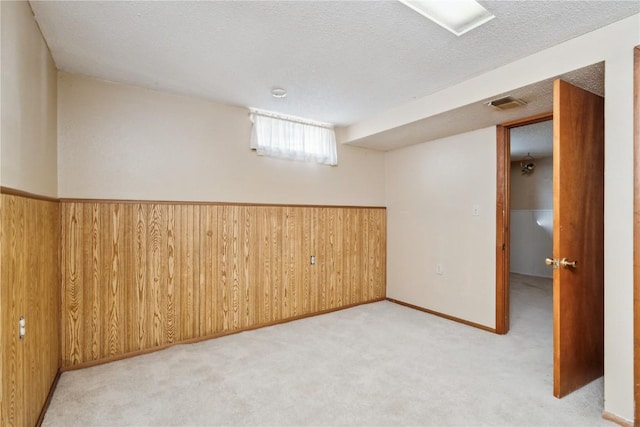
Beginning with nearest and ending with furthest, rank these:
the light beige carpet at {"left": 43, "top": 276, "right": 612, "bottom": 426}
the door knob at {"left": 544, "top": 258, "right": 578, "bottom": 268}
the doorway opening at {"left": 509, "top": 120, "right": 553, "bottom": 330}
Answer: the light beige carpet at {"left": 43, "top": 276, "right": 612, "bottom": 426}
the door knob at {"left": 544, "top": 258, "right": 578, "bottom": 268}
the doorway opening at {"left": 509, "top": 120, "right": 553, "bottom": 330}

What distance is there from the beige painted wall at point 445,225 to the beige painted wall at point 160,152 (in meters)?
1.27

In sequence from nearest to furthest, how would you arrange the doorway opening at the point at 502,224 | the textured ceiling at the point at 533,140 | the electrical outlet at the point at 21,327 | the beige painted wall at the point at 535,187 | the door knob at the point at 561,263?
the electrical outlet at the point at 21,327
the door knob at the point at 561,263
the doorway opening at the point at 502,224
the textured ceiling at the point at 533,140
the beige painted wall at the point at 535,187

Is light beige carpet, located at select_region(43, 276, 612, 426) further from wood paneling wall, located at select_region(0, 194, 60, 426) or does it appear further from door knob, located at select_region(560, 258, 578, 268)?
door knob, located at select_region(560, 258, 578, 268)

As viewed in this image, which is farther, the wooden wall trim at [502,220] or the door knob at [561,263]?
the wooden wall trim at [502,220]

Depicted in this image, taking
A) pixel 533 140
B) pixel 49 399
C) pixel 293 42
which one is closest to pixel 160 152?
pixel 293 42

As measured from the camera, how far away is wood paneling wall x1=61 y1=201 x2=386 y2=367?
2.47 meters

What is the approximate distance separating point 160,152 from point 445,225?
3.07 meters

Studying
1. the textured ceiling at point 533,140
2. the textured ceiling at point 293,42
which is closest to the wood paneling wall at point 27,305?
the textured ceiling at point 293,42

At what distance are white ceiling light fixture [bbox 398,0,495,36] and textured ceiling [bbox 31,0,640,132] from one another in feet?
0.19

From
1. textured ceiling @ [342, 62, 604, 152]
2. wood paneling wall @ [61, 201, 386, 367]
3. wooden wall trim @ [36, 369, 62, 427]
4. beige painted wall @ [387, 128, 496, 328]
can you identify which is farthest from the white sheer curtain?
wooden wall trim @ [36, 369, 62, 427]

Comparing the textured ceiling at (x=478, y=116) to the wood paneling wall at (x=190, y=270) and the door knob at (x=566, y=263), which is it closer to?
the wood paneling wall at (x=190, y=270)

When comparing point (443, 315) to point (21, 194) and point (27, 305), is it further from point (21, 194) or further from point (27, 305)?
point (21, 194)

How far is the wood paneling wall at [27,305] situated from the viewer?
1322mm

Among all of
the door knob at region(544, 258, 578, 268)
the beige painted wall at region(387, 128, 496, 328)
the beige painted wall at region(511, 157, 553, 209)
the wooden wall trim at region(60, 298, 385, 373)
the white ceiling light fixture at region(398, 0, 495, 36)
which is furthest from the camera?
the beige painted wall at region(511, 157, 553, 209)
